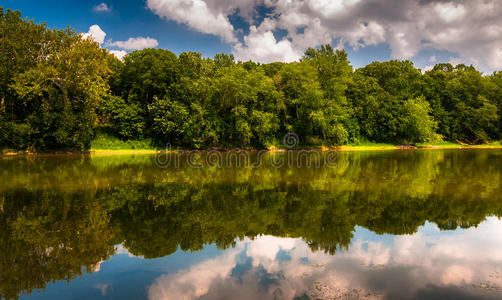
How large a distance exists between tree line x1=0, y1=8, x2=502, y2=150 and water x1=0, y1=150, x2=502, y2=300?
3112 centimetres

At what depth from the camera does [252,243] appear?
845cm

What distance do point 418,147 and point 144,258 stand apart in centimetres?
6770

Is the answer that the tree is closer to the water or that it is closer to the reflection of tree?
the water

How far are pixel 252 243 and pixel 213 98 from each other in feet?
159

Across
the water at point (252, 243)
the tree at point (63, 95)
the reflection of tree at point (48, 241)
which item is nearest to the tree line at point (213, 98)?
the tree at point (63, 95)

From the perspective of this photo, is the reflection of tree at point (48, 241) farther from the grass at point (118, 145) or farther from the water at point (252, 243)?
the grass at point (118, 145)

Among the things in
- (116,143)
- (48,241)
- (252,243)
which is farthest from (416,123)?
(48,241)

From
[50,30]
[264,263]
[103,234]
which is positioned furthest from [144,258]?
[50,30]

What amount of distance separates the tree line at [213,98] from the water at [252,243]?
31.1m

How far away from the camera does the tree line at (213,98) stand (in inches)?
1598

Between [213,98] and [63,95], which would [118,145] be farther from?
[213,98]

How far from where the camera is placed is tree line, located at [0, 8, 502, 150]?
40594mm

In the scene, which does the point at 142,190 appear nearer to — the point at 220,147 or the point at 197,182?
the point at 197,182

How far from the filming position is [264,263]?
7207mm
